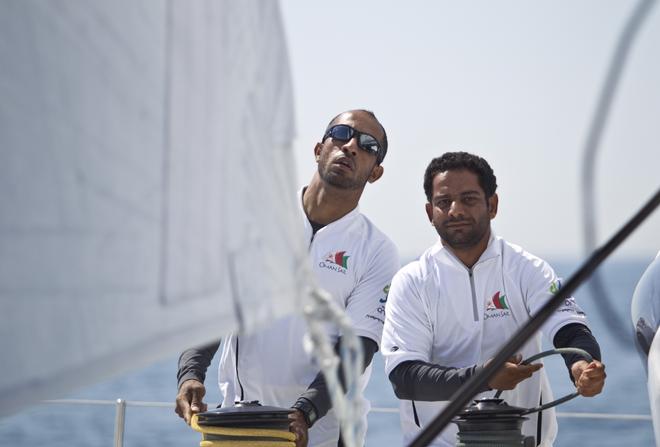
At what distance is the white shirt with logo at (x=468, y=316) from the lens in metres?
2.86

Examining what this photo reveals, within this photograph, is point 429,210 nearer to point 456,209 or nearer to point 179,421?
point 456,209

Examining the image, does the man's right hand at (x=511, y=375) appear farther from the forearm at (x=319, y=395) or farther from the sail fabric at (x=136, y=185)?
the sail fabric at (x=136, y=185)

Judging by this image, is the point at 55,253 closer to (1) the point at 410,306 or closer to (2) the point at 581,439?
(1) the point at 410,306

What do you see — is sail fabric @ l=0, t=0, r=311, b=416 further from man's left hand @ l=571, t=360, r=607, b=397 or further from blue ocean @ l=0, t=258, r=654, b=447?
blue ocean @ l=0, t=258, r=654, b=447

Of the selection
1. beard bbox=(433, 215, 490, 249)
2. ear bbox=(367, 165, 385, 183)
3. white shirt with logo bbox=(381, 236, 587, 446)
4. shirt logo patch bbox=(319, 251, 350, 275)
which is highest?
ear bbox=(367, 165, 385, 183)

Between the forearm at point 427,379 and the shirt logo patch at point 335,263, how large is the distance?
42 cm

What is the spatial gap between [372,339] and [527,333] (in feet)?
5.57

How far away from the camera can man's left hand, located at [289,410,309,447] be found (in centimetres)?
265

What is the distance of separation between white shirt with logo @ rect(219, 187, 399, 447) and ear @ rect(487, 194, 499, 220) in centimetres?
33

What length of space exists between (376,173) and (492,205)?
1.43ft

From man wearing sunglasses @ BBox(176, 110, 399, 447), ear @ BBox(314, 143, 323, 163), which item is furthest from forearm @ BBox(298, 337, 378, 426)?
ear @ BBox(314, 143, 323, 163)

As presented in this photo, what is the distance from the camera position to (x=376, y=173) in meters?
3.35

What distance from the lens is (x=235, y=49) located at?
1335mm

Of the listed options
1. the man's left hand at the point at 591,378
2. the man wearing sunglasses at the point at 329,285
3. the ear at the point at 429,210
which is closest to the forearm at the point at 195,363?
the man wearing sunglasses at the point at 329,285
